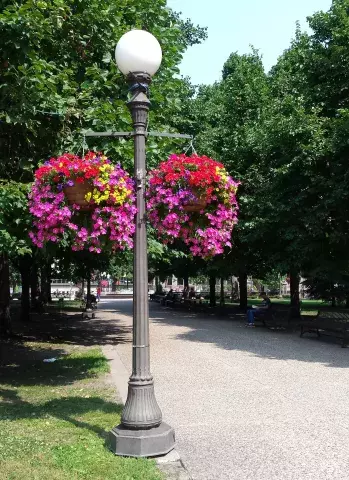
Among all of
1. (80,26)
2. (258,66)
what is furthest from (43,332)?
(258,66)

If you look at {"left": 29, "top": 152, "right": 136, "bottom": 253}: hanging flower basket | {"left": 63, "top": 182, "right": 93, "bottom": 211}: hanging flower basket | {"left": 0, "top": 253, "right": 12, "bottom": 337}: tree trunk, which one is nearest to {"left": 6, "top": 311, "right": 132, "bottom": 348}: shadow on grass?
{"left": 0, "top": 253, "right": 12, "bottom": 337}: tree trunk

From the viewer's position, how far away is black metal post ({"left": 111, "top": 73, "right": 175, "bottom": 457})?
16.9 ft

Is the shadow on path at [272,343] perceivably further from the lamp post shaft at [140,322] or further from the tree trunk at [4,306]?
the lamp post shaft at [140,322]

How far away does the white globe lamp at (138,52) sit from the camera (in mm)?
5312

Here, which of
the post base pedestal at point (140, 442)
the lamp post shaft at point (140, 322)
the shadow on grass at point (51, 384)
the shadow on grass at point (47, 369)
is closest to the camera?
the post base pedestal at point (140, 442)

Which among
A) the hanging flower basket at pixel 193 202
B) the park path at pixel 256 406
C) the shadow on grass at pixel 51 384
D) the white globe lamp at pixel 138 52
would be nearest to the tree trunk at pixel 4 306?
the shadow on grass at pixel 51 384

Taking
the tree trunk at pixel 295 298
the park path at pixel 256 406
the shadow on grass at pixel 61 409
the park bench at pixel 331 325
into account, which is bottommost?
the park path at pixel 256 406

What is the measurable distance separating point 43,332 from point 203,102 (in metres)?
13.5

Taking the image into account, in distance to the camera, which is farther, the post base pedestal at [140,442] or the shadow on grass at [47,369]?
the shadow on grass at [47,369]

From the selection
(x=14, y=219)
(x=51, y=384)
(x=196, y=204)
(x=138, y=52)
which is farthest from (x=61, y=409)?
(x=138, y=52)

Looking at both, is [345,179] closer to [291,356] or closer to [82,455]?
[291,356]

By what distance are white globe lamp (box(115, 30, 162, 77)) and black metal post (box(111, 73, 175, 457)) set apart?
0.33 feet

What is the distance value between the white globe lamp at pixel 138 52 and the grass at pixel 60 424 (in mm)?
3845

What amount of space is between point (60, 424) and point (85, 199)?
9.24 feet
